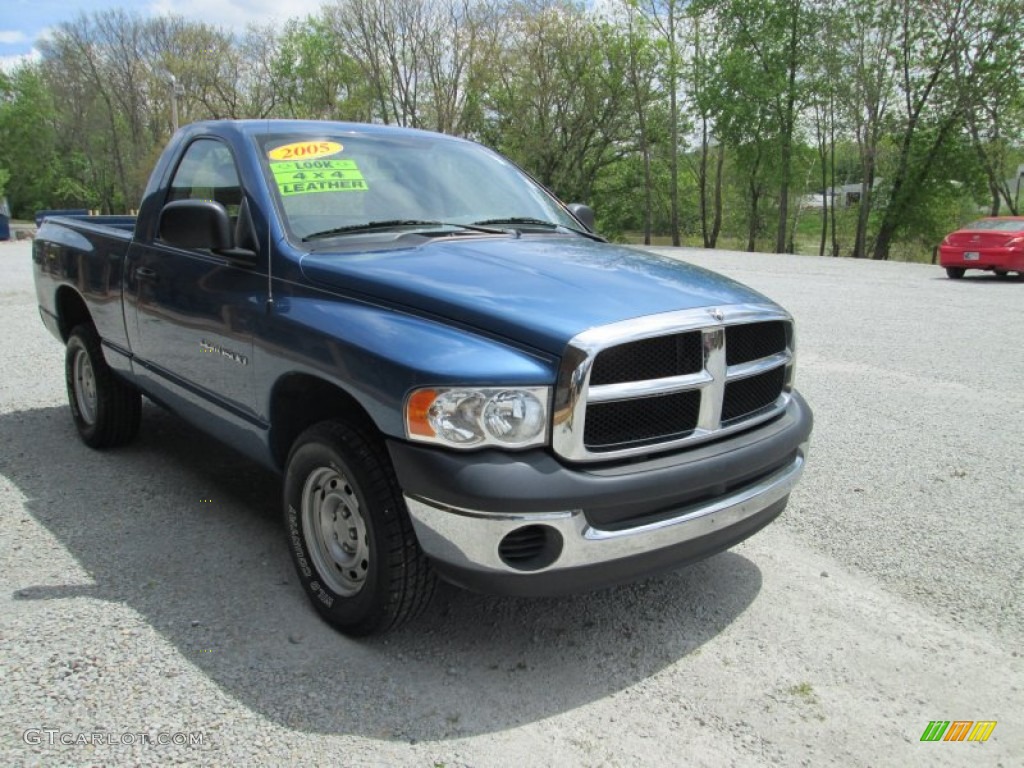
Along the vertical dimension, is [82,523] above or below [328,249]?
below

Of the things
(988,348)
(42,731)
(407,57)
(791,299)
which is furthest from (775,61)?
(42,731)

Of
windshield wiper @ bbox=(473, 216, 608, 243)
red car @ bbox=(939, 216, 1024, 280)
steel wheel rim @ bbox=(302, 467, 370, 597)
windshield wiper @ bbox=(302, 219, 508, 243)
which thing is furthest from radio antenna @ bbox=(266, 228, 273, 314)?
red car @ bbox=(939, 216, 1024, 280)

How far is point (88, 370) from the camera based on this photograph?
16.5 feet

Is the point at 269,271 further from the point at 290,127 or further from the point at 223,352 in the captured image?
the point at 290,127

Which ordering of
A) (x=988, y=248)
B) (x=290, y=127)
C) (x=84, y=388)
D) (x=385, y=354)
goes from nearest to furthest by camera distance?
1. (x=385, y=354)
2. (x=290, y=127)
3. (x=84, y=388)
4. (x=988, y=248)

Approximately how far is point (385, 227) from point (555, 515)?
1.68 meters

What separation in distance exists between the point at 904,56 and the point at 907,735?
36992 mm

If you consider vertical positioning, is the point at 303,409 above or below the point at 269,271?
below

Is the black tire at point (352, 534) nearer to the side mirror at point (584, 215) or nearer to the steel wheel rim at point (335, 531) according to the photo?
the steel wheel rim at point (335, 531)

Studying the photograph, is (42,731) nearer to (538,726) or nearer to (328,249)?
(538,726)

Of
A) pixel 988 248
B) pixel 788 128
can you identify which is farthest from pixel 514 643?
pixel 788 128

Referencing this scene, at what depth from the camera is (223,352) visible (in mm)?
3402

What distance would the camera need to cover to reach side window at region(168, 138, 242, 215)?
361cm

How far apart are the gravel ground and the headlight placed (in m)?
0.90
